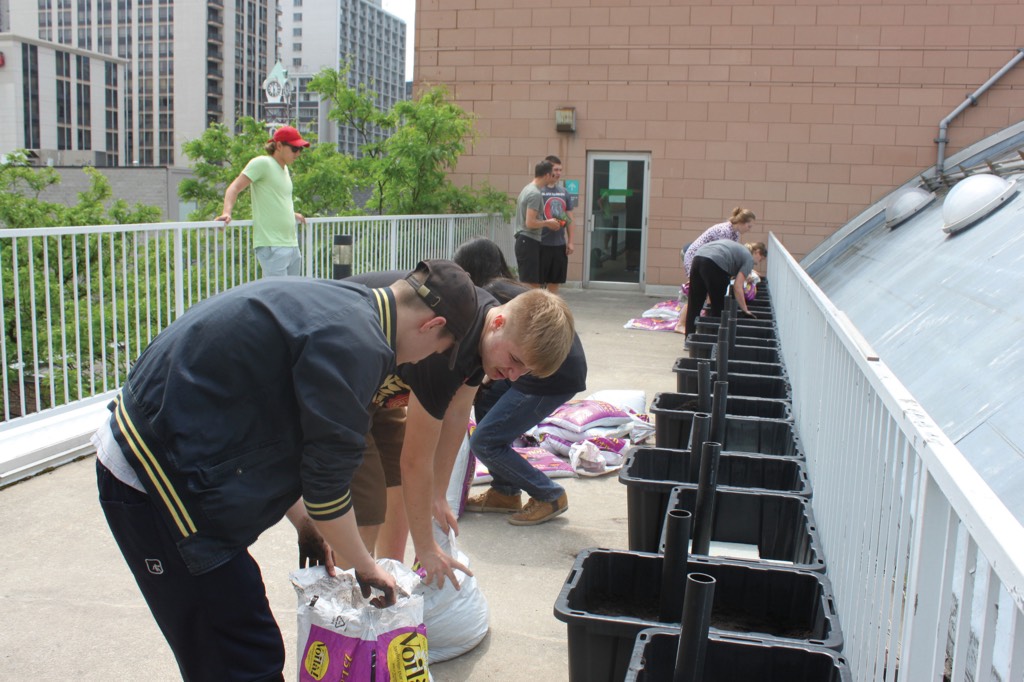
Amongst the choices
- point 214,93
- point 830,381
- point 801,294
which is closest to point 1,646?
point 830,381

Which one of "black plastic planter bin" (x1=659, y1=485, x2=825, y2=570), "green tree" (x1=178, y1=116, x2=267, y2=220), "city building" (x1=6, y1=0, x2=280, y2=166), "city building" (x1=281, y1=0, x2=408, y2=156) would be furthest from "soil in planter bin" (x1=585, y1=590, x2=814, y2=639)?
"city building" (x1=6, y1=0, x2=280, y2=166)

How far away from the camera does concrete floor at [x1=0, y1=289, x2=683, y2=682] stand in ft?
10.7

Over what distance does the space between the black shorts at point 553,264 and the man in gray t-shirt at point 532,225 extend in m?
0.07

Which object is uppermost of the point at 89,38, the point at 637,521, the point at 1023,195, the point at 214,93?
the point at 89,38

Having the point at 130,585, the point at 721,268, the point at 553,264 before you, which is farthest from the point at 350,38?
the point at 130,585

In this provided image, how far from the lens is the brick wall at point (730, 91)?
46.8 ft

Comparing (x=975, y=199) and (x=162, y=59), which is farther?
(x=162, y=59)

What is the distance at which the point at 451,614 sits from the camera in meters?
3.28

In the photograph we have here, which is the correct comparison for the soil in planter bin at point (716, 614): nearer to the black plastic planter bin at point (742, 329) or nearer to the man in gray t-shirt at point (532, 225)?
the black plastic planter bin at point (742, 329)

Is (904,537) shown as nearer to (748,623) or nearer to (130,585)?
(748,623)

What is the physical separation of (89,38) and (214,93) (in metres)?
29.4

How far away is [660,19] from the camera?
15.0 m

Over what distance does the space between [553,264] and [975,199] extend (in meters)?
4.85

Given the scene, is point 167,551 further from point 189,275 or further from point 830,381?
point 189,275
